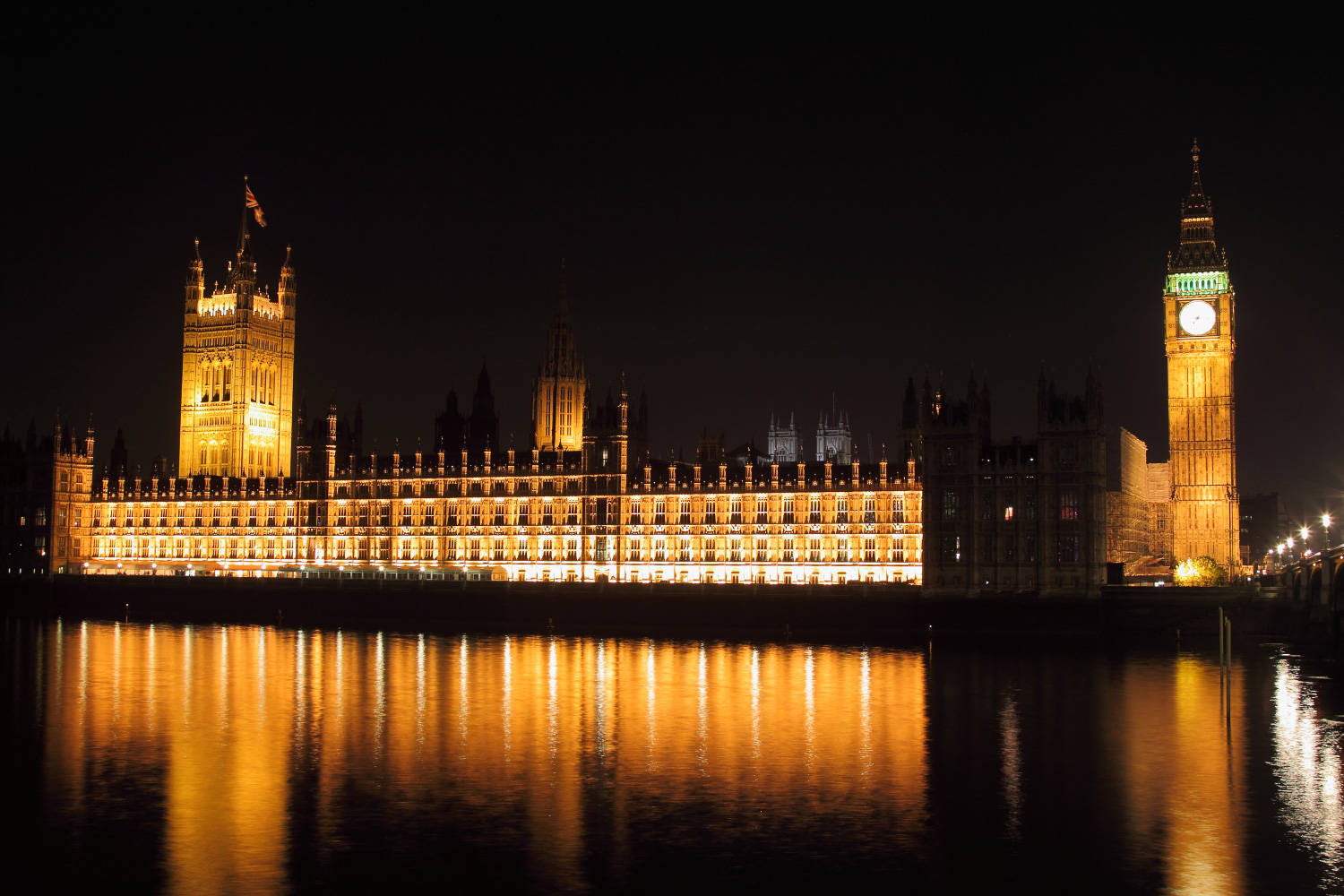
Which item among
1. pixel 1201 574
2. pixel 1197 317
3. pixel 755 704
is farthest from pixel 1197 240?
pixel 755 704

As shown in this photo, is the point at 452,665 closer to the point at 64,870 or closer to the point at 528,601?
the point at 528,601

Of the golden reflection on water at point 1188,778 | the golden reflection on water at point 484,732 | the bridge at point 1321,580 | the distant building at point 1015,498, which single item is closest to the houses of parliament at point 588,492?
the distant building at point 1015,498

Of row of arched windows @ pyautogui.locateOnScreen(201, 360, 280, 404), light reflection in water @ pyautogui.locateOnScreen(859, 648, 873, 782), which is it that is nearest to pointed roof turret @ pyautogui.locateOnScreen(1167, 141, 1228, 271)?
light reflection in water @ pyautogui.locateOnScreen(859, 648, 873, 782)

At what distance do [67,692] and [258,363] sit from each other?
341 feet

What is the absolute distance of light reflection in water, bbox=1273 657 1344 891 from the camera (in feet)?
98.6

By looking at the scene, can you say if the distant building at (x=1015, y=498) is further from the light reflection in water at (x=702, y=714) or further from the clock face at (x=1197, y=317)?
the light reflection in water at (x=702, y=714)

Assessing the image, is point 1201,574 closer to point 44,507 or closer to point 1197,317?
point 1197,317

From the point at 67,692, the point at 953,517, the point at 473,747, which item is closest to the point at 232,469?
the point at 953,517

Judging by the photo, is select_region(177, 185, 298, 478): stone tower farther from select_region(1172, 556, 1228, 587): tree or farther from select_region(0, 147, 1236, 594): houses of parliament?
select_region(1172, 556, 1228, 587): tree

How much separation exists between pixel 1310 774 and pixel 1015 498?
58.2 metres

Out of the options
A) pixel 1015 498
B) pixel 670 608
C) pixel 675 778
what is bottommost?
pixel 675 778

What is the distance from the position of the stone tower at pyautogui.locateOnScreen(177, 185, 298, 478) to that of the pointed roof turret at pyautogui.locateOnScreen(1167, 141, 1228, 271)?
98.1 m

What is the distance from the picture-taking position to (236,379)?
500 ft

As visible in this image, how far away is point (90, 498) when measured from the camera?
13938cm
